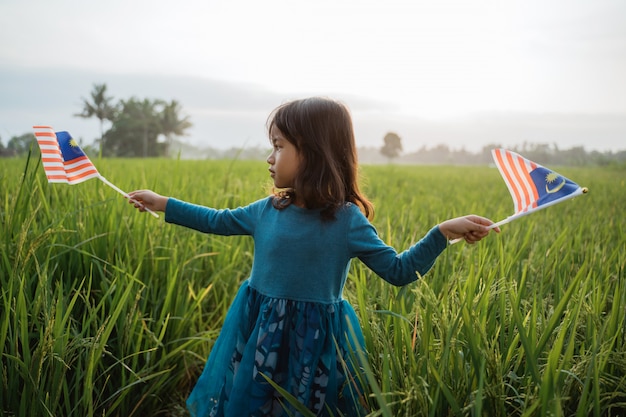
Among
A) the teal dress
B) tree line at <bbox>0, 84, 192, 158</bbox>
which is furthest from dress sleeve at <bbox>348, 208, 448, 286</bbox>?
tree line at <bbox>0, 84, 192, 158</bbox>

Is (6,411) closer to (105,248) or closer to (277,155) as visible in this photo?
(105,248)

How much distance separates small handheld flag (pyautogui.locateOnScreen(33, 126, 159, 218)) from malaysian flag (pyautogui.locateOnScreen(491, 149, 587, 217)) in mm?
1134

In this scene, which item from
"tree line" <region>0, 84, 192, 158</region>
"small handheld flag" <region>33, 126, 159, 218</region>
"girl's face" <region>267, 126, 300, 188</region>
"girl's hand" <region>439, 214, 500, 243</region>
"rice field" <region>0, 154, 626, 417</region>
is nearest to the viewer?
"rice field" <region>0, 154, 626, 417</region>

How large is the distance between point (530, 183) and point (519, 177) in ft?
0.13

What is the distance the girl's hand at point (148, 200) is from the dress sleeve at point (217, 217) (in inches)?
1.2

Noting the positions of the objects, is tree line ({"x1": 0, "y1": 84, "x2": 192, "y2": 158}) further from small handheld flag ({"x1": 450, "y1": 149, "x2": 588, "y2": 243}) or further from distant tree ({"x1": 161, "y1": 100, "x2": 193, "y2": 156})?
small handheld flag ({"x1": 450, "y1": 149, "x2": 588, "y2": 243})

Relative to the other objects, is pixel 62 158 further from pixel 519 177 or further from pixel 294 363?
pixel 519 177

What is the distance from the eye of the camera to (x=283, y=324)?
159 centimetres

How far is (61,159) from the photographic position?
1.97 metres

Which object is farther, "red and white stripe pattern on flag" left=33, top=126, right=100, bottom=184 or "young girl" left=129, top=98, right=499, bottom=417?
"red and white stripe pattern on flag" left=33, top=126, right=100, bottom=184

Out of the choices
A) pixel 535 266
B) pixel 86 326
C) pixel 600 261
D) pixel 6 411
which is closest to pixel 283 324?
pixel 86 326

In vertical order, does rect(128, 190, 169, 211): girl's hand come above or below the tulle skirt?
above

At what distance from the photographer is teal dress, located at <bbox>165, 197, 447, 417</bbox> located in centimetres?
157

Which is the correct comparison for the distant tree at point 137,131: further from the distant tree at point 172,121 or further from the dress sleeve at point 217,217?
the dress sleeve at point 217,217
